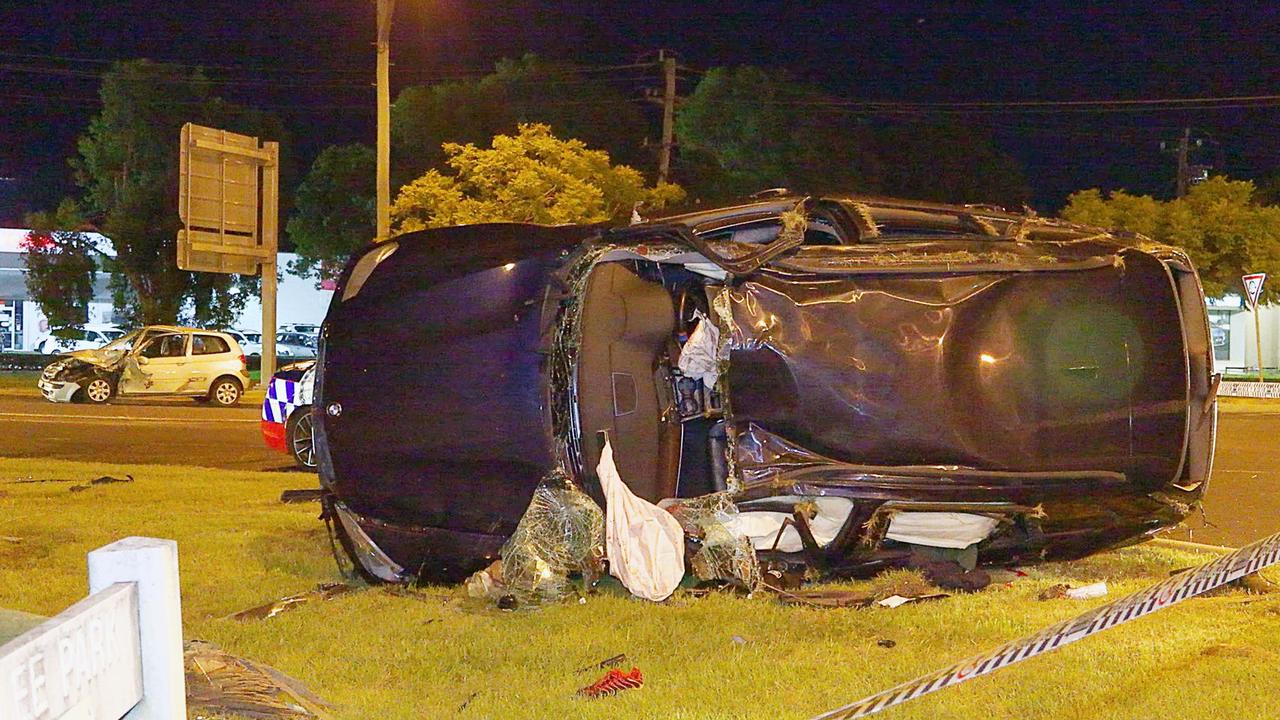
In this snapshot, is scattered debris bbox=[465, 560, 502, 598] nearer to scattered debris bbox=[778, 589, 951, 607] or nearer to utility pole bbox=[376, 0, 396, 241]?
scattered debris bbox=[778, 589, 951, 607]

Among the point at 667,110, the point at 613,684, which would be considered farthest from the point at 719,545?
the point at 667,110

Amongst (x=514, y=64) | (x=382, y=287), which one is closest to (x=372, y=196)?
(x=514, y=64)

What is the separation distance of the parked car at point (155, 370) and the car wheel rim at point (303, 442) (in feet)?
35.8

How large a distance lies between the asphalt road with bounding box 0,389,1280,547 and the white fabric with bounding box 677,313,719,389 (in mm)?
3842

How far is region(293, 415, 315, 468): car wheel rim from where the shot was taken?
9.87m

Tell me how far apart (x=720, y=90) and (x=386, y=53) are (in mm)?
14944

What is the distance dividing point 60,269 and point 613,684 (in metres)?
30.4

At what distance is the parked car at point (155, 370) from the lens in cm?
1953

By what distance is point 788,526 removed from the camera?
5.72 metres

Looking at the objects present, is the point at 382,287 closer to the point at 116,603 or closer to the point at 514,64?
the point at 116,603

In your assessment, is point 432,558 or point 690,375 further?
point 690,375

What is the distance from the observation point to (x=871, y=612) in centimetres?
527

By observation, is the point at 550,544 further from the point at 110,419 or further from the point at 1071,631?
the point at 110,419

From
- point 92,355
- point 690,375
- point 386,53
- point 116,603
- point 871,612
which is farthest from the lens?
point 92,355
